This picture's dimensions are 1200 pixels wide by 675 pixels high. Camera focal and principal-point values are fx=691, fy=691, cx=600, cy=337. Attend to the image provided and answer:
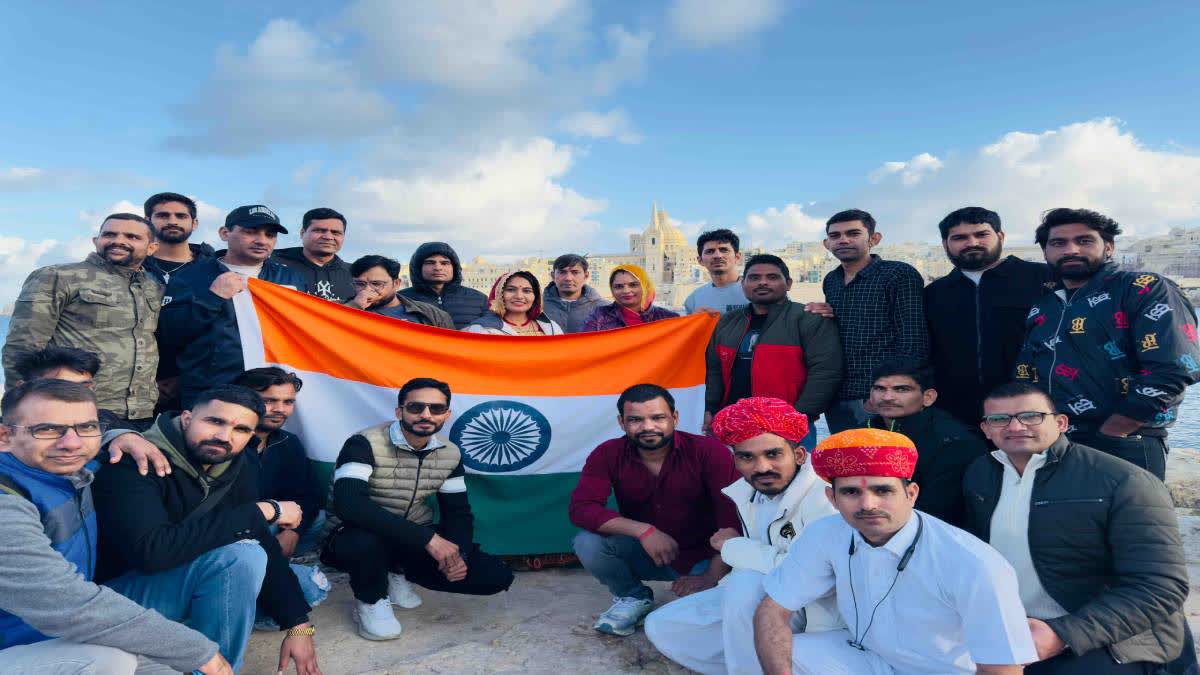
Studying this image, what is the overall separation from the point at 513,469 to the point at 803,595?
2746mm

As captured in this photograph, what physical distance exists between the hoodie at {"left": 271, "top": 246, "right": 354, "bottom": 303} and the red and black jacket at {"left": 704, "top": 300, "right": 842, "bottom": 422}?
12.0ft

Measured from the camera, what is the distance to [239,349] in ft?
16.6

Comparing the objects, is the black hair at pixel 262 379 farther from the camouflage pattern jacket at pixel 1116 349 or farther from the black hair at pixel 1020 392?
the camouflage pattern jacket at pixel 1116 349

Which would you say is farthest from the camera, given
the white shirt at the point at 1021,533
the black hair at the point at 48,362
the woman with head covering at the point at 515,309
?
the woman with head covering at the point at 515,309

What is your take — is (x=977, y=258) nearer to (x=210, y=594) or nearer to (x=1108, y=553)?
(x=1108, y=553)

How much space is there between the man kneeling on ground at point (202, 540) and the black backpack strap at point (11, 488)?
0.46m

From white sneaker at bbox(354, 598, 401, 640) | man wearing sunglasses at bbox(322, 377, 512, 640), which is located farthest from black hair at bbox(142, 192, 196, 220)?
white sneaker at bbox(354, 598, 401, 640)

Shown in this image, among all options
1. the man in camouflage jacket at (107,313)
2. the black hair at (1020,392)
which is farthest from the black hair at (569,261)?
the black hair at (1020,392)

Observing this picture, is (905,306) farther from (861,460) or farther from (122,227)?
(122,227)

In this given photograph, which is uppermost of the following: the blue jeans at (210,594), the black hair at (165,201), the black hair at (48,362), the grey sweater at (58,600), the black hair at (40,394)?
the black hair at (165,201)

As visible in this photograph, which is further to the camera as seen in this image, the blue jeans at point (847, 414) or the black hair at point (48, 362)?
the blue jeans at point (847, 414)

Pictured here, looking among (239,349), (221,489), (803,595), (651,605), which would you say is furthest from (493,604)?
(239,349)

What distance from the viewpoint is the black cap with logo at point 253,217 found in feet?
17.5

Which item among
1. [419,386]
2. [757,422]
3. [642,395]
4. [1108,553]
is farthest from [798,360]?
[419,386]
